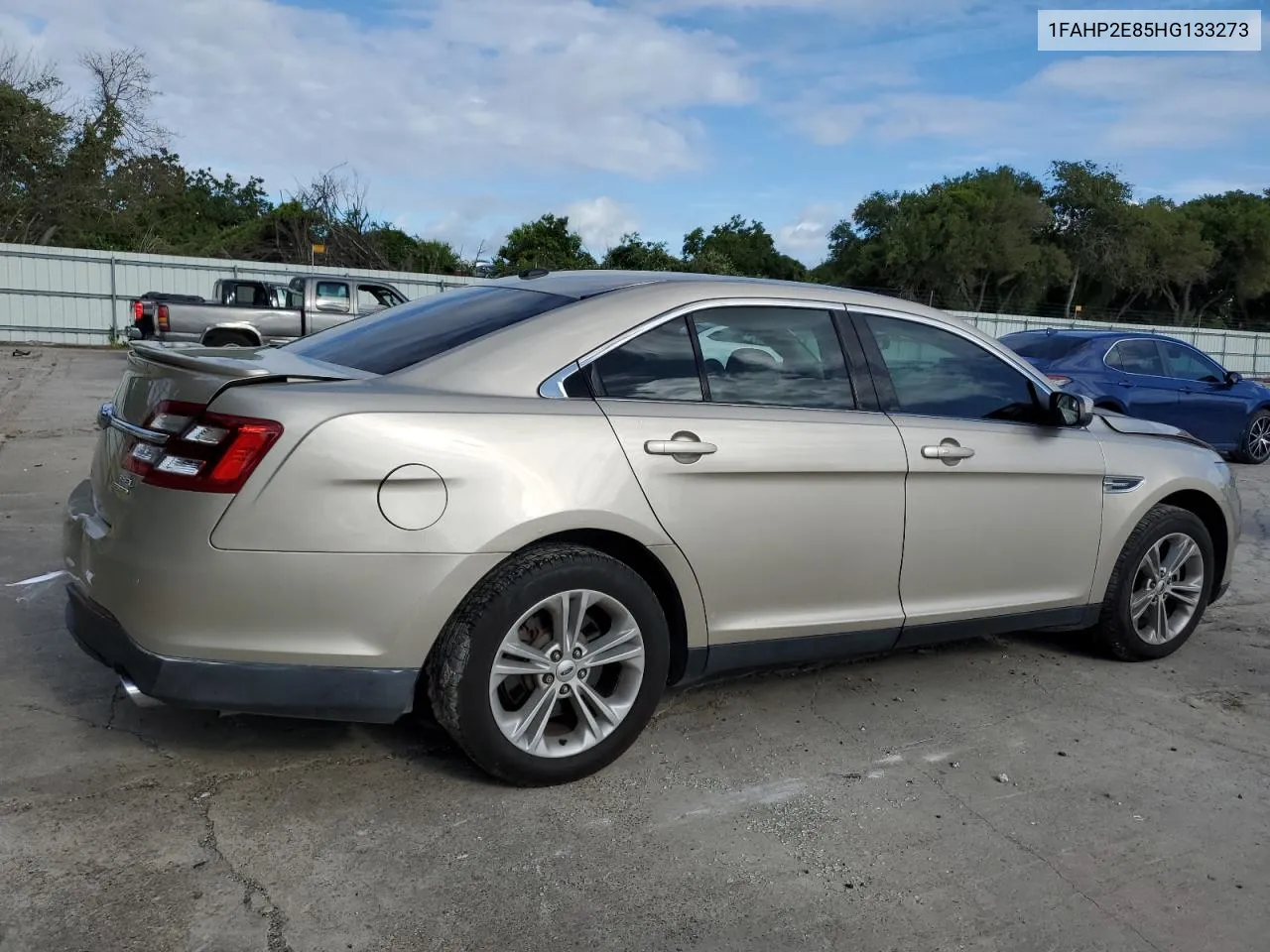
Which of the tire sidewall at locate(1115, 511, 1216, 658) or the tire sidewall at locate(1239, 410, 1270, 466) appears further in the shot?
the tire sidewall at locate(1239, 410, 1270, 466)

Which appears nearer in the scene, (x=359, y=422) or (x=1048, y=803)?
(x=359, y=422)

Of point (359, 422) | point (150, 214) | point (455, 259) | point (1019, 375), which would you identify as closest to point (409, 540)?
point (359, 422)

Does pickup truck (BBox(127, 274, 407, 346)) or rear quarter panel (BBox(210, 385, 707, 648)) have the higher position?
pickup truck (BBox(127, 274, 407, 346))

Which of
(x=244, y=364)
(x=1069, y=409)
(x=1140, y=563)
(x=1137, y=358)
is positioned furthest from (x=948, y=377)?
(x=1137, y=358)

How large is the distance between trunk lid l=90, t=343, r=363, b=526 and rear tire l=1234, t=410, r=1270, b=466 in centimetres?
1210

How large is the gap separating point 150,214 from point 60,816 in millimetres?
39620

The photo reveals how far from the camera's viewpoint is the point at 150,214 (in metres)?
38.2

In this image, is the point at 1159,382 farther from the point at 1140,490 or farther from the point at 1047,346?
the point at 1140,490

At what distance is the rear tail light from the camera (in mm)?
2928

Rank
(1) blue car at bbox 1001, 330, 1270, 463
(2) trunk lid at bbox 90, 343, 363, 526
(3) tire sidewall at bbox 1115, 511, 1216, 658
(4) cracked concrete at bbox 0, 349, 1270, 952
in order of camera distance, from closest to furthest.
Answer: (4) cracked concrete at bbox 0, 349, 1270, 952, (2) trunk lid at bbox 90, 343, 363, 526, (3) tire sidewall at bbox 1115, 511, 1216, 658, (1) blue car at bbox 1001, 330, 1270, 463

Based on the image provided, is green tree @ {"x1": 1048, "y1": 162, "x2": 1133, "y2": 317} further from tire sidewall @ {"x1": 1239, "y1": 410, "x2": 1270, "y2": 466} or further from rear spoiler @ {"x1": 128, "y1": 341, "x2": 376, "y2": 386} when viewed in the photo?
rear spoiler @ {"x1": 128, "y1": 341, "x2": 376, "y2": 386}

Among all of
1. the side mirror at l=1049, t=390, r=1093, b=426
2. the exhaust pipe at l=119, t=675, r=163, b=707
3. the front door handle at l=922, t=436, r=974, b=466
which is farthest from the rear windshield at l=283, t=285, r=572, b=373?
the side mirror at l=1049, t=390, r=1093, b=426

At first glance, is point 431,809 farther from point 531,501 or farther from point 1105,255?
point 1105,255

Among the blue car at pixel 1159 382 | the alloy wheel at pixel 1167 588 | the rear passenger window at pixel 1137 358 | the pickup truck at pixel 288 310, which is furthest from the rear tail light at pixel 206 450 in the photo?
the pickup truck at pixel 288 310
